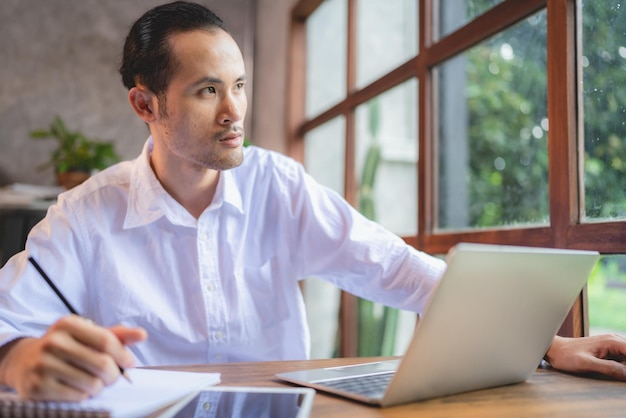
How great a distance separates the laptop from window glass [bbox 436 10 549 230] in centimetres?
90

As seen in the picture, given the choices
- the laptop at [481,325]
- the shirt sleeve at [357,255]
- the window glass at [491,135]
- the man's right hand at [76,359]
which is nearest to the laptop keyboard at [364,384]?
the laptop at [481,325]

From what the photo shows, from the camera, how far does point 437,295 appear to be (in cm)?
61

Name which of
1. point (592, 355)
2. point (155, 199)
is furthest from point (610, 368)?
point (155, 199)

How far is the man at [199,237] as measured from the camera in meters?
1.21

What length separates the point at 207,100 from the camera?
4.27 ft

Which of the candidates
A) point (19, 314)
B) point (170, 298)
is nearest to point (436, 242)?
point (170, 298)

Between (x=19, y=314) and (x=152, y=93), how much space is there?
64 centimetres

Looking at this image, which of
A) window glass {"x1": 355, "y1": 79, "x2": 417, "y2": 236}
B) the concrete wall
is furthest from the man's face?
the concrete wall

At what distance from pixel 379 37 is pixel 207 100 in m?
1.79

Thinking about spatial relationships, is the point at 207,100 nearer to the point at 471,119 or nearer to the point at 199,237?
the point at 199,237

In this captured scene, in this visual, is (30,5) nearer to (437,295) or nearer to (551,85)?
(551,85)

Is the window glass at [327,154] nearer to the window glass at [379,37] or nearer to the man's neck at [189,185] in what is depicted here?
the window glass at [379,37]

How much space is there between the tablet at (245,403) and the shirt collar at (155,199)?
0.61 m

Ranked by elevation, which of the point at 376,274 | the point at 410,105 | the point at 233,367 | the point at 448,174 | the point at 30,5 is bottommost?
the point at 233,367
